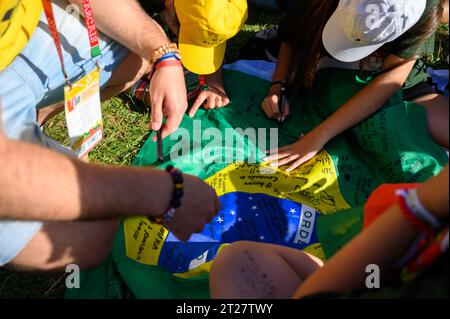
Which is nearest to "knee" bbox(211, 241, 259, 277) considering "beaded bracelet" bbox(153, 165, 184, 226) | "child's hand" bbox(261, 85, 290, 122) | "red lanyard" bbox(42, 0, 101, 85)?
"beaded bracelet" bbox(153, 165, 184, 226)

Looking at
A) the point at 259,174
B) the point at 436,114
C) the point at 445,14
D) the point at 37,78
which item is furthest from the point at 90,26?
the point at 445,14

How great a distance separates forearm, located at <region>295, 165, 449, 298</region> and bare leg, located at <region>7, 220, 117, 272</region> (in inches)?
24.5

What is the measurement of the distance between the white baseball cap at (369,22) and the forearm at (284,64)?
320mm

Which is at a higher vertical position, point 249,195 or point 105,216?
point 105,216

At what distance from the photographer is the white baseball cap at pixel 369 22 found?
1365 mm

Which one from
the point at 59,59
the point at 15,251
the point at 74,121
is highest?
the point at 59,59

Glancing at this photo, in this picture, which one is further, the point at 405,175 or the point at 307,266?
the point at 405,175

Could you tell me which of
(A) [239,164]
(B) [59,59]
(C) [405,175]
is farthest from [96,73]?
(C) [405,175]

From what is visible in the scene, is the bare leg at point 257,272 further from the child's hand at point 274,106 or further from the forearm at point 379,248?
the child's hand at point 274,106

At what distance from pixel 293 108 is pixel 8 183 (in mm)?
1259

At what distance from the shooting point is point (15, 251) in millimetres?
1111

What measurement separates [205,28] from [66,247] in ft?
2.66

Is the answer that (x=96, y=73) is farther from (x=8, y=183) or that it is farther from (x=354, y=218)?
(x=354, y=218)

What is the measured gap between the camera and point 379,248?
75 centimetres
